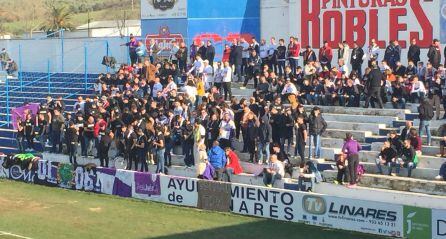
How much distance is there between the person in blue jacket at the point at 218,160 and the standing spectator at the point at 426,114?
647 centimetres

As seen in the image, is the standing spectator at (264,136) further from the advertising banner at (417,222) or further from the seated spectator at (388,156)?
the advertising banner at (417,222)

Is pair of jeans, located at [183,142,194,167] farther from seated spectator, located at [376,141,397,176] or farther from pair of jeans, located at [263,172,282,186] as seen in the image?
seated spectator, located at [376,141,397,176]

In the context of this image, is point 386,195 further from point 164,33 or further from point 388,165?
point 164,33

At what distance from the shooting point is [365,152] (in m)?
26.2

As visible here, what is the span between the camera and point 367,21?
3262 centimetres

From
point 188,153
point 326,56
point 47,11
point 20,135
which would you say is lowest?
point 188,153

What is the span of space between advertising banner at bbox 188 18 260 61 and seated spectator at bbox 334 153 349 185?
13.9 m

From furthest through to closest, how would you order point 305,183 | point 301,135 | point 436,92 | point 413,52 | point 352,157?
1. point 413,52
2. point 436,92
3. point 301,135
4. point 305,183
5. point 352,157

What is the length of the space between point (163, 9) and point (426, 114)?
16.9m

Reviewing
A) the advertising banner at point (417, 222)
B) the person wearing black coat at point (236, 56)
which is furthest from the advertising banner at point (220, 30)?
the advertising banner at point (417, 222)

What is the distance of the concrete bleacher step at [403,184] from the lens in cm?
2325

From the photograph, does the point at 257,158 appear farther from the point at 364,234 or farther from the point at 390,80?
the point at 364,234

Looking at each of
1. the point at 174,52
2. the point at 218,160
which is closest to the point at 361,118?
the point at 218,160

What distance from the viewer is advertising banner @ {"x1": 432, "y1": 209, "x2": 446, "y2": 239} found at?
18.7 metres
